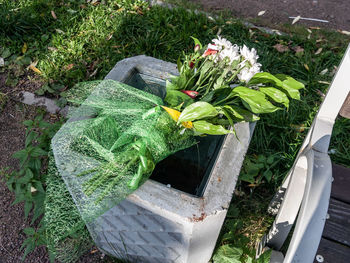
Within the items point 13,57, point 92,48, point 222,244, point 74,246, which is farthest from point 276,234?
point 13,57

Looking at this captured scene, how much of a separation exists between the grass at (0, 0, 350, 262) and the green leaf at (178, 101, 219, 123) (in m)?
1.15

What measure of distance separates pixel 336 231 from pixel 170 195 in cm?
77

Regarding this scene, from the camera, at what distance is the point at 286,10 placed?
135 inches

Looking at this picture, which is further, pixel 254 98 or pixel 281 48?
pixel 281 48

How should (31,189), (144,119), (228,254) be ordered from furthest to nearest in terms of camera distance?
1. (31,189)
2. (228,254)
3. (144,119)

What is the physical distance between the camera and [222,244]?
1.88m

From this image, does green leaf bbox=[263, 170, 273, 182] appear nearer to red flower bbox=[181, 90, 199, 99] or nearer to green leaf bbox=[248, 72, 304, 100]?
green leaf bbox=[248, 72, 304, 100]

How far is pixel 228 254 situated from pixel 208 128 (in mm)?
827

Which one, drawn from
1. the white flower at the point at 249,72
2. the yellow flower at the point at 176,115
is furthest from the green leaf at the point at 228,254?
the white flower at the point at 249,72

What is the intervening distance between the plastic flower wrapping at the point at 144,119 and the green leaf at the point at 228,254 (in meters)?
0.74

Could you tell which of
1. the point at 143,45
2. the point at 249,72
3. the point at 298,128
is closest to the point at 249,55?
the point at 249,72

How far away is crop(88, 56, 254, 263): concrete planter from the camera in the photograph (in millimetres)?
1159

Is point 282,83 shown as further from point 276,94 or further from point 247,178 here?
point 247,178

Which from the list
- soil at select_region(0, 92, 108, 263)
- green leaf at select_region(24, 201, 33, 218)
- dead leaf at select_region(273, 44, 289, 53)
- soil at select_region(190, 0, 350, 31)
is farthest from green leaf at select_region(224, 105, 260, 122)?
soil at select_region(190, 0, 350, 31)
